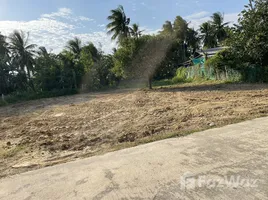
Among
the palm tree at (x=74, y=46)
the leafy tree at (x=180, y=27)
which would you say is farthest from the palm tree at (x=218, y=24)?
the palm tree at (x=74, y=46)

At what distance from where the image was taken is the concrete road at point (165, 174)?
2.25m

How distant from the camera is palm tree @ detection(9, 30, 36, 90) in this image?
81.7 feet

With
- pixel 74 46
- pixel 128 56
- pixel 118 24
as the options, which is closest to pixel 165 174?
pixel 128 56

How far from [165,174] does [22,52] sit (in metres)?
27.2

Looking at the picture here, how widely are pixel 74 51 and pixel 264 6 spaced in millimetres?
23978

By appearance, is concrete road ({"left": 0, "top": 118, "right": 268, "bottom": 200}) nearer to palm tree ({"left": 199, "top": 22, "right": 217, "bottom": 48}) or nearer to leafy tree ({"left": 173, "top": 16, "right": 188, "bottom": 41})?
leafy tree ({"left": 173, "top": 16, "right": 188, "bottom": 41})

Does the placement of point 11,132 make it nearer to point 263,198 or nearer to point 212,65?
point 263,198

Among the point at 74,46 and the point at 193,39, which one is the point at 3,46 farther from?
the point at 193,39

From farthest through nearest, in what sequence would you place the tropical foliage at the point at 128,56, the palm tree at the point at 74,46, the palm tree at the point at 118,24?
1. the palm tree at the point at 74,46
2. the palm tree at the point at 118,24
3. the tropical foliage at the point at 128,56

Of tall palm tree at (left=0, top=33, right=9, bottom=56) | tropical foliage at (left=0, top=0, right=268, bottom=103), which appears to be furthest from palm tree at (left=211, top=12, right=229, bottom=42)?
tall palm tree at (left=0, top=33, right=9, bottom=56)

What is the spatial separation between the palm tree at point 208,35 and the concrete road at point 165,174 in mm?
32790

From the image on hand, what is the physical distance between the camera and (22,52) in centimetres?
2534

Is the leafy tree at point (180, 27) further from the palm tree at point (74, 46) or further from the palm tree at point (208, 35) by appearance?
the palm tree at point (74, 46)

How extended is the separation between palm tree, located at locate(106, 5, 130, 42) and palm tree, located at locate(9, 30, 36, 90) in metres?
9.98
